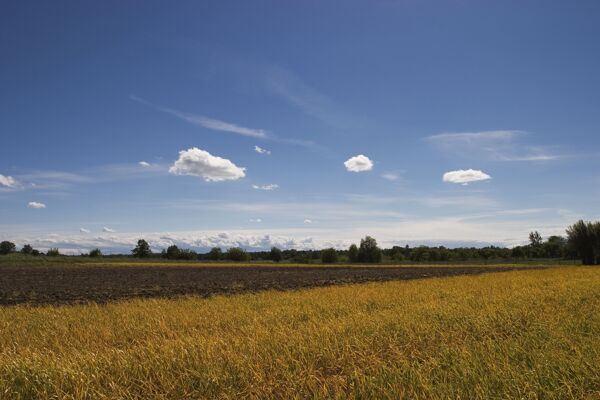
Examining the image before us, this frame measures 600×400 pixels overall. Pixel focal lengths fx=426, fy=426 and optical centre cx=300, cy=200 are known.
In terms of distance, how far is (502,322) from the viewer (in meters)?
9.55

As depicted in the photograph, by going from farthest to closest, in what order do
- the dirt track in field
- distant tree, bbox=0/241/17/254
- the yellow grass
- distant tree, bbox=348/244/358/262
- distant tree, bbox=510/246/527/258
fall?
distant tree, bbox=0/241/17/254, distant tree, bbox=510/246/527/258, distant tree, bbox=348/244/358/262, the dirt track in field, the yellow grass

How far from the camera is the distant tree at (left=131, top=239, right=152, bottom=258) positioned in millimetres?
173000

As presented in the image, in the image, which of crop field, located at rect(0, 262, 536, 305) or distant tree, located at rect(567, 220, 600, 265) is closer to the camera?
crop field, located at rect(0, 262, 536, 305)

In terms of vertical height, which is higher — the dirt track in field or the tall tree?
the tall tree

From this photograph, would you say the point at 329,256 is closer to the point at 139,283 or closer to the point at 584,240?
the point at 584,240

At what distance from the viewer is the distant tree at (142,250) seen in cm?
17300

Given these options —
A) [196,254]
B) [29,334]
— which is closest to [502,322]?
[29,334]

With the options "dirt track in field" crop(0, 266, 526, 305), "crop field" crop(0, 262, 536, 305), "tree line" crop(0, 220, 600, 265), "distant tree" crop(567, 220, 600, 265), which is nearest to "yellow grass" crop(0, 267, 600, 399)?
"dirt track in field" crop(0, 266, 526, 305)

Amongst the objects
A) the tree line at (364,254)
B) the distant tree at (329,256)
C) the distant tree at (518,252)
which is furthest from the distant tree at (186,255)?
the distant tree at (518,252)

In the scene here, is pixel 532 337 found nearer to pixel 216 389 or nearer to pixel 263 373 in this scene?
pixel 263 373

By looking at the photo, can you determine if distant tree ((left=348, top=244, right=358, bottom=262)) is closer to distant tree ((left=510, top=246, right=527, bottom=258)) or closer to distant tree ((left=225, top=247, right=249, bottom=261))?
distant tree ((left=225, top=247, right=249, bottom=261))

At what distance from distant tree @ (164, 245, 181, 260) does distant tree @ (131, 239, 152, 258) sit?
14629 millimetres

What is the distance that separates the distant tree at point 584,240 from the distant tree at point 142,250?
147312 millimetres

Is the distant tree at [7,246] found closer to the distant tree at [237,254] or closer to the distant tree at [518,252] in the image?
the distant tree at [237,254]
